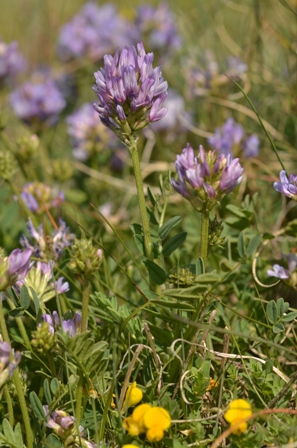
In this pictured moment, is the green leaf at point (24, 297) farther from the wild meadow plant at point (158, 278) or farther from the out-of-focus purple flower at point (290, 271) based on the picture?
the out-of-focus purple flower at point (290, 271)

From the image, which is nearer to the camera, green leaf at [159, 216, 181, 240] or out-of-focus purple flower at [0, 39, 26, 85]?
green leaf at [159, 216, 181, 240]

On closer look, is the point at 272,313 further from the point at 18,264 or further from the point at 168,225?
the point at 18,264

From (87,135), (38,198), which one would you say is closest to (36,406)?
(38,198)

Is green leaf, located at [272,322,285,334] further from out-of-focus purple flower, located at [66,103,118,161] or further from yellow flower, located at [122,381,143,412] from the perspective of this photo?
out-of-focus purple flower, located at [66,103,118,161]

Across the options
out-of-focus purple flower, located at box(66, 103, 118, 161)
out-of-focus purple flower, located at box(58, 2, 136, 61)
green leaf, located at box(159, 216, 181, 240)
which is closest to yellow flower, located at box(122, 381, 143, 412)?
green leaf, located at box(159, 216, 181, 240)

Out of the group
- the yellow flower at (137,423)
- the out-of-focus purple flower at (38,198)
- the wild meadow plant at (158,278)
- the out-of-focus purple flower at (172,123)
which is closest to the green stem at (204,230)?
the wild meadow plant at (158,278)

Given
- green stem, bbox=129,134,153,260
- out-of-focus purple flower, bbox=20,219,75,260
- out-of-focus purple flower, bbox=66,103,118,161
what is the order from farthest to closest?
out-of-focus purple flower, bbox=66,103,118,161
out-of-focus purple flower, bbox=20,219,75,260
green stem, bbox=129,134,153,260

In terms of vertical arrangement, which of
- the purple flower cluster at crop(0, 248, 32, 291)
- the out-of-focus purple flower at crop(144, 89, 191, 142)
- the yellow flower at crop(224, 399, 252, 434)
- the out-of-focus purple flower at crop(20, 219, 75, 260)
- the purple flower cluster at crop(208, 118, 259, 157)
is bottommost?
the out-of-focus purple flower at crop(144, 89, 191, 142)
